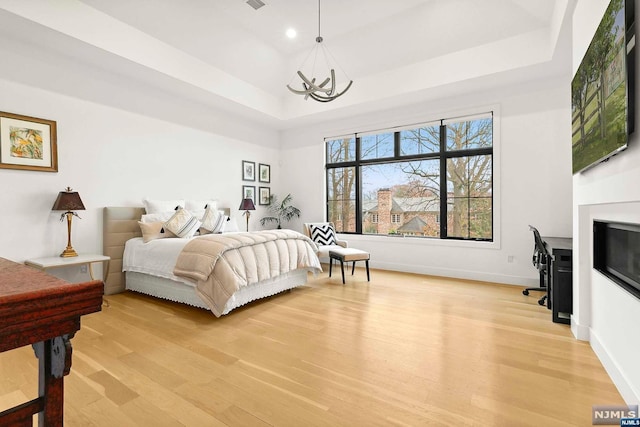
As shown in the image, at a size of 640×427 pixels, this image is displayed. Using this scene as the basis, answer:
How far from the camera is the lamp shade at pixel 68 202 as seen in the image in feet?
11.1

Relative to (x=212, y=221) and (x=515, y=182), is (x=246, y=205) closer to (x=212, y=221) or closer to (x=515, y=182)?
(x=212, y=221)

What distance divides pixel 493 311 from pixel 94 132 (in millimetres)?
5137

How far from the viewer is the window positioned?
485cm

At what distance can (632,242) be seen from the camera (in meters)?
1.87

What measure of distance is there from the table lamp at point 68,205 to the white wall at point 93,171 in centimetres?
21

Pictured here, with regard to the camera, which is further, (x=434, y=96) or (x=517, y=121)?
(x=434, y=96)

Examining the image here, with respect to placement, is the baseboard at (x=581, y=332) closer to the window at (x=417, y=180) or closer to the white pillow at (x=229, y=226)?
the window at (x=417, y=180)

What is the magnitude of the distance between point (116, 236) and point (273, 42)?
11.9 feet

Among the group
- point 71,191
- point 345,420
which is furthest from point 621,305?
point 71,191

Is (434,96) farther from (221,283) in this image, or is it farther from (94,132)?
(94,132)

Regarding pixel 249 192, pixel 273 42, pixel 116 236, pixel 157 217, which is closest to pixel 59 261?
pixel 116 236

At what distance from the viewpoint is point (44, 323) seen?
64 centimetres

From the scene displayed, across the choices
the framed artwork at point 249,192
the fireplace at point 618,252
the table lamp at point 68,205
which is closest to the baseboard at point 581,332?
the fireplace at point 618,252

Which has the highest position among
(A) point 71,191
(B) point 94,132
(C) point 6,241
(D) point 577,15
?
(D) point 577,15
